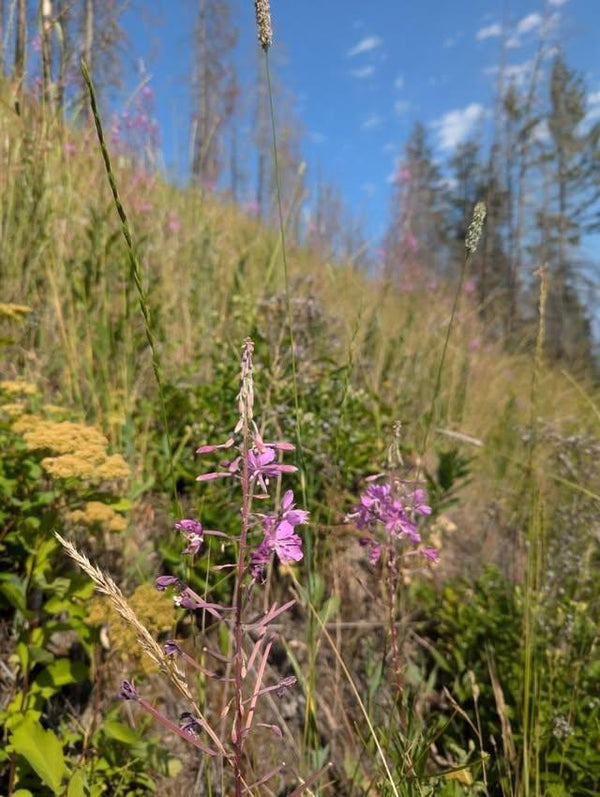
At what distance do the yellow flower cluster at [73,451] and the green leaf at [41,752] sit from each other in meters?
0.45

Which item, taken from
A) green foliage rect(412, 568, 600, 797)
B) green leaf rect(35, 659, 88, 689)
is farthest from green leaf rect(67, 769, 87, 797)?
green foliage rect(412, 568, 600, 797)

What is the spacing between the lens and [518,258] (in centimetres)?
1307

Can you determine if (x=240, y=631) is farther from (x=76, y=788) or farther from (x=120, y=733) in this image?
(x=120, y=733)

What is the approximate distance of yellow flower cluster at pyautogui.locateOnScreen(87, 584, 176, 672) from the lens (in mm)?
1041

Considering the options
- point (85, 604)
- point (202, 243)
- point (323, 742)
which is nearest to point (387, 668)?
point (323, 742)

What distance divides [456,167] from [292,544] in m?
24.8

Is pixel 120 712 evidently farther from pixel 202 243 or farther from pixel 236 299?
pixel 202 243

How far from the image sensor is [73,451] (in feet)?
3.89

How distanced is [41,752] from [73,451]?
564 mm

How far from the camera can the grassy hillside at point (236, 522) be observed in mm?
1059

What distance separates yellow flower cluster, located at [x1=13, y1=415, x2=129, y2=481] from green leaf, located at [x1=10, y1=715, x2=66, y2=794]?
1.46 feet

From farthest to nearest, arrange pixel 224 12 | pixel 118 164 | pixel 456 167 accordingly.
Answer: pixel 456 167
pixel 224 12
pixel 118 164

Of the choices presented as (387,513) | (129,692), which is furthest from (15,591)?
(387,513)

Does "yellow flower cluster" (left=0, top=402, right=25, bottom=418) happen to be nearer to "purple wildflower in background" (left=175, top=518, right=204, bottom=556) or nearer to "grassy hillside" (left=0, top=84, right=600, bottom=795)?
"grassy hillside" (left=0, top=84, right=600, bottom=795)
